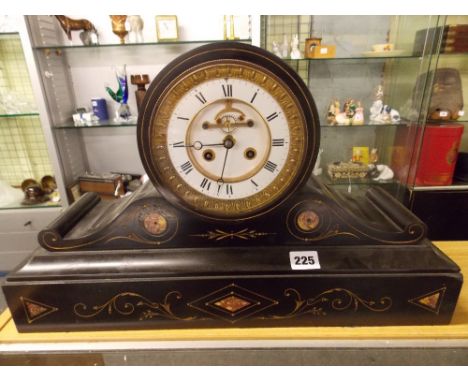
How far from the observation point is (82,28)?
1693 mm

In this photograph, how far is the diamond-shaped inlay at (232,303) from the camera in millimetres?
730

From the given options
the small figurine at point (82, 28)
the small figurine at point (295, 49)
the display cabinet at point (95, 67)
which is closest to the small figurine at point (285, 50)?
the small figurine at point (295, 49)

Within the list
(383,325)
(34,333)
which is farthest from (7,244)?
(383,325)

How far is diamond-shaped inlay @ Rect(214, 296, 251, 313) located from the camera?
2.42 ft

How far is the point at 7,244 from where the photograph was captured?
5.94 ft

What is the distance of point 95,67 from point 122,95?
272mm

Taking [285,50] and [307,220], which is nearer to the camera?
[307,220]

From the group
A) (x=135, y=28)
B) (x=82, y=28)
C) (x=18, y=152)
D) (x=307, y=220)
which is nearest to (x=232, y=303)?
(x=307, y=220)

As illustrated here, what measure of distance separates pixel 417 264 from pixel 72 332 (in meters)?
0.82

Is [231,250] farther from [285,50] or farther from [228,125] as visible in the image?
[285,50]

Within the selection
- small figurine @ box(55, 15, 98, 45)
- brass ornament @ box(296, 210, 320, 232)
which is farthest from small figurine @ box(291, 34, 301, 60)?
brass ornament @ box(296, 210, 320, 232)

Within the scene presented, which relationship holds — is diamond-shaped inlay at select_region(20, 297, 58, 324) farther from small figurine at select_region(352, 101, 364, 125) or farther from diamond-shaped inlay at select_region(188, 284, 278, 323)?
small figurine at select_region(352, 101, 364, 125)

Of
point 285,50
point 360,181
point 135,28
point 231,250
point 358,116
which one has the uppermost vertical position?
point 135,28

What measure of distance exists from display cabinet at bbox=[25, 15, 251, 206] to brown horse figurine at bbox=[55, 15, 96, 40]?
0.07 metres
